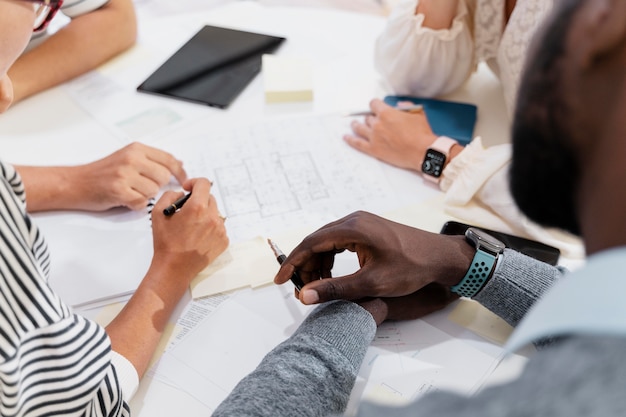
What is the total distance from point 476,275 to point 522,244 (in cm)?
15

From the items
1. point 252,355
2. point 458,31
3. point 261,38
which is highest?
point 458,31

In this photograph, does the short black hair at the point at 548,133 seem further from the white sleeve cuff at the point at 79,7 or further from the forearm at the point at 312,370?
the white sleeve cuff at the point at 79,7

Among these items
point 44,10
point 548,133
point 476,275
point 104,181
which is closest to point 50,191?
point 104,181

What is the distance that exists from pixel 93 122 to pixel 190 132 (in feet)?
0.67

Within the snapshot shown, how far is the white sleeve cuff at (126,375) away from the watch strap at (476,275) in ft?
1.44

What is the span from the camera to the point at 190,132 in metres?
1.18

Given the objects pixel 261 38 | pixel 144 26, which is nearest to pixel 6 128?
pixel 144 26

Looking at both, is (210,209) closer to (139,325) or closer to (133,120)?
(139,325)

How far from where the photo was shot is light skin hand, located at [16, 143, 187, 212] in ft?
3.26

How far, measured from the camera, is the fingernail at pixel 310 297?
2.53 feet

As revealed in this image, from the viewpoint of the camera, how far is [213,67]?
4.37ft

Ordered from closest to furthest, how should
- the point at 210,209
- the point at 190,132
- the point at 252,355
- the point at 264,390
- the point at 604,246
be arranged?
the point at 604,246
the point at 264,390
the point at 252,355
the point at 210,209
the point at 190,132

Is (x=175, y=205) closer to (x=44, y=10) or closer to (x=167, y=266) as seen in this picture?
(x=167, y=266)

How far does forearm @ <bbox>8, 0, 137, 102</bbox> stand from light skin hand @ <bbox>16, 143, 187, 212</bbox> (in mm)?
297
